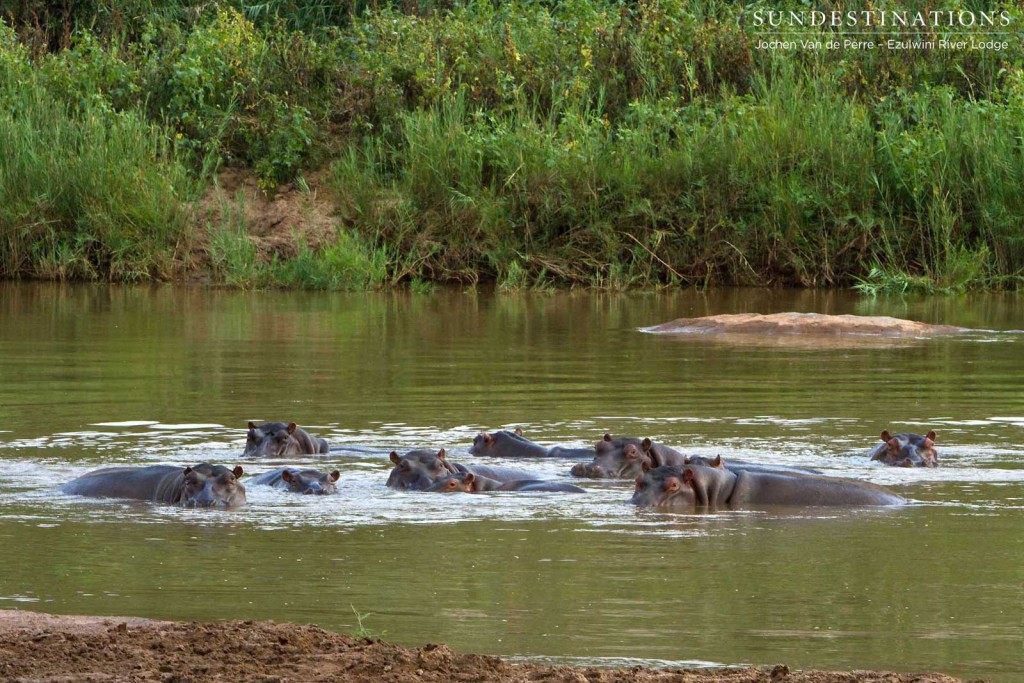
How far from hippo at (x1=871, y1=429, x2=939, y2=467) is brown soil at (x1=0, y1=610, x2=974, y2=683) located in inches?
168

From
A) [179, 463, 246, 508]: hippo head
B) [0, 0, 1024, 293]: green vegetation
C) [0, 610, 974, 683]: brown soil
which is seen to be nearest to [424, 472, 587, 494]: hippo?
[179, 463, 246, 508]: hippo head

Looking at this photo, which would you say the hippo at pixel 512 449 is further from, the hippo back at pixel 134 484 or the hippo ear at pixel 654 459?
the hippo back at pixel 134 484

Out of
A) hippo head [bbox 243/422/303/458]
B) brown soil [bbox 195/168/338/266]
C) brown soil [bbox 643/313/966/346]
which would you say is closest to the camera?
hippo head [bbox 243/422/303/458]

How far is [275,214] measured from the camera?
20.9 metres

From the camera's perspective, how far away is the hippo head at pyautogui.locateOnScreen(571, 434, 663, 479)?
324 inches

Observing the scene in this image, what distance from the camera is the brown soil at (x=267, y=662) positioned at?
4309 mm

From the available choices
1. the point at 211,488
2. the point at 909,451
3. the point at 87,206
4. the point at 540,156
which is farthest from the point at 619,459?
the point at 87,206

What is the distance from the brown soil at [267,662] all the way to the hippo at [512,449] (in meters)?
4.25

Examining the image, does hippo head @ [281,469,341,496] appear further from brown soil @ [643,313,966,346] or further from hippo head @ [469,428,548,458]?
brown soil @ [643,313,966,346]

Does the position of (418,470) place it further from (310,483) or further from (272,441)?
(272,441)

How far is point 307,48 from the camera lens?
22672mm

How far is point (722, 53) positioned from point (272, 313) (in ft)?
25.5

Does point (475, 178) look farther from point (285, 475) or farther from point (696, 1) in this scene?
point (285, 475)

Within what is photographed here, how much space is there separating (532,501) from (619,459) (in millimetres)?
787
